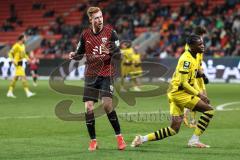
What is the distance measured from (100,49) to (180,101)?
1.64 m

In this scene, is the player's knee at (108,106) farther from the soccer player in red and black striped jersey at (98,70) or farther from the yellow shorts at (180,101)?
the yellow shorts at (180,101)

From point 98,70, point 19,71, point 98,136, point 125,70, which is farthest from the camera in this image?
point 125,70

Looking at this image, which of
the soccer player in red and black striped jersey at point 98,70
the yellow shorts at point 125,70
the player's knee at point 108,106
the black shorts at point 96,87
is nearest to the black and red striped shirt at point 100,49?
the soccer player in red and black striped jersey at point 98,70

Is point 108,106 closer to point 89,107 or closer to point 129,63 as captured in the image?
point 89,107

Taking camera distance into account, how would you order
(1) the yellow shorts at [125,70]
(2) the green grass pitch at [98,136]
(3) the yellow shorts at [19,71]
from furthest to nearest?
(1) the yellow shorts at [125,70] → (3) the yellow shorts at [19,71] → (2) the green grass pitch at [98,136]

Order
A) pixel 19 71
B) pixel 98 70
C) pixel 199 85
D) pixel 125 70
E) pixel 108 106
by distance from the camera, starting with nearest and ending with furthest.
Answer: pixel 108 106 < pixel 98 70 < pixel 199 85 < pixel 19 71 < pixel 125 70

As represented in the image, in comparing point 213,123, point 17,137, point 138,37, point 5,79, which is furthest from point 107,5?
point 17,137

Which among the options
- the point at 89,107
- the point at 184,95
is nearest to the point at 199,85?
the point at 184,95

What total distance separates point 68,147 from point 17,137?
185 cm

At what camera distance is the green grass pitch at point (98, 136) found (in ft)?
33.2

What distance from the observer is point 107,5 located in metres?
47.7

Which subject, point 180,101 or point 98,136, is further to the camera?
point 98,136

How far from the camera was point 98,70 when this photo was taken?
10953 millimetres

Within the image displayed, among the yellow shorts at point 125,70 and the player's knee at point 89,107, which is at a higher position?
the player's knee at point 89,107
